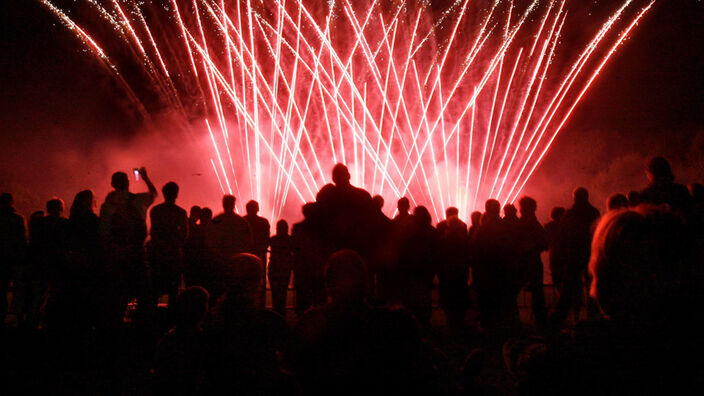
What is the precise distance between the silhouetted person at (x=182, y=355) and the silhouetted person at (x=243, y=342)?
0.27ft

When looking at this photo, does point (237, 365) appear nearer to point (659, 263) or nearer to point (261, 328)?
point (261, 328)

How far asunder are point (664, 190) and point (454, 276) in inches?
108

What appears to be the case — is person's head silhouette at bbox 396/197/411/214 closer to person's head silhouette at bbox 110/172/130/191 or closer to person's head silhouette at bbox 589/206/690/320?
person's head silhouette at bbox 110/172/130/191

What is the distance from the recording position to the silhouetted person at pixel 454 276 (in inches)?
276

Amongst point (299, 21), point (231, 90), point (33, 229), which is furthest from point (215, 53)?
point (33, 229)

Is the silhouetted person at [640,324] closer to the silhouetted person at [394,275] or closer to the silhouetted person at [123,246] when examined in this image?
the silhouetted person at [394,275]

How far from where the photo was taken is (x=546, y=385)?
1.92m

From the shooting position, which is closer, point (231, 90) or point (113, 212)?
point (113, 212)

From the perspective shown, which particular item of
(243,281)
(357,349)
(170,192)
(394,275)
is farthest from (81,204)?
(357,349)

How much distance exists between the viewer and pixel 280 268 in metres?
7.98

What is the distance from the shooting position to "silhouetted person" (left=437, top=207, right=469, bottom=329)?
7.02 meters

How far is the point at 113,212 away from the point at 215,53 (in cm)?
886

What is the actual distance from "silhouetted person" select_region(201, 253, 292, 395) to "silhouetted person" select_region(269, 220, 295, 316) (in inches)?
186

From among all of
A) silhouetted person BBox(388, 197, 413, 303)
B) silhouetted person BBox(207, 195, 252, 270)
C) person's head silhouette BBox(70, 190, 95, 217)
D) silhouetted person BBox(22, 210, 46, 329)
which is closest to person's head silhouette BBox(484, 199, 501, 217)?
silhouetted person BBox(388, 197, 413, 303)
